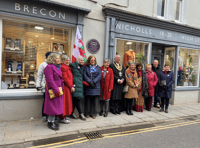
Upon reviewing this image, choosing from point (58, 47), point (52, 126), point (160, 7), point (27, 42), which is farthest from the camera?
point (160, 7)

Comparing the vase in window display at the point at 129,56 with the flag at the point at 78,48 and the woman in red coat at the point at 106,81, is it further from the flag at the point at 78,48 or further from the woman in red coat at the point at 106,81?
the flag at the point at 78,48

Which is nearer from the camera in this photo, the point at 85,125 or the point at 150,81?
the point at 85,125

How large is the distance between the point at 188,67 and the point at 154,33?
137 inches

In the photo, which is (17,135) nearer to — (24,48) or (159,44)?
(24,48)

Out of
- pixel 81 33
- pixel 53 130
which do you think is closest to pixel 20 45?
pixel 81 33

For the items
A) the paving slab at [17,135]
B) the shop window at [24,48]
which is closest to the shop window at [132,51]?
the shop window at [24,48]

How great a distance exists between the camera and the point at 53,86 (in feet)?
13.3

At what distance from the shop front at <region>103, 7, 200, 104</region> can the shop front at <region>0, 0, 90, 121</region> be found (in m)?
1.51

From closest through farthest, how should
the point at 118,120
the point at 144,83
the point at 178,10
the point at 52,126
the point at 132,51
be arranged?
the point at 52,126 → the point at 118,120 → the point at 144,83 → the point at 132,51 → the point at 178,10

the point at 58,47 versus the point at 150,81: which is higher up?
the point at 58,47

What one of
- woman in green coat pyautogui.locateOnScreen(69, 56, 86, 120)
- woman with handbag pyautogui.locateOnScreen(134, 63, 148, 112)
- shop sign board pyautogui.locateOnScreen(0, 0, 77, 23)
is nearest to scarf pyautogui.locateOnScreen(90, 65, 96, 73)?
woman in green coat pyautogui.locateOnScreen(69, 56, 86, 120)

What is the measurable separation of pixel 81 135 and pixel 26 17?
156 inches

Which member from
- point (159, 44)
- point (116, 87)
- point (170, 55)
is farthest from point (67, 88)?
point (170, 55)

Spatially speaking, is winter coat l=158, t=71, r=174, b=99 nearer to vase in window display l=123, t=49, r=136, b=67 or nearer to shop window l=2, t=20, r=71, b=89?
vase in window display l=123, t=49, r=136, b=67
